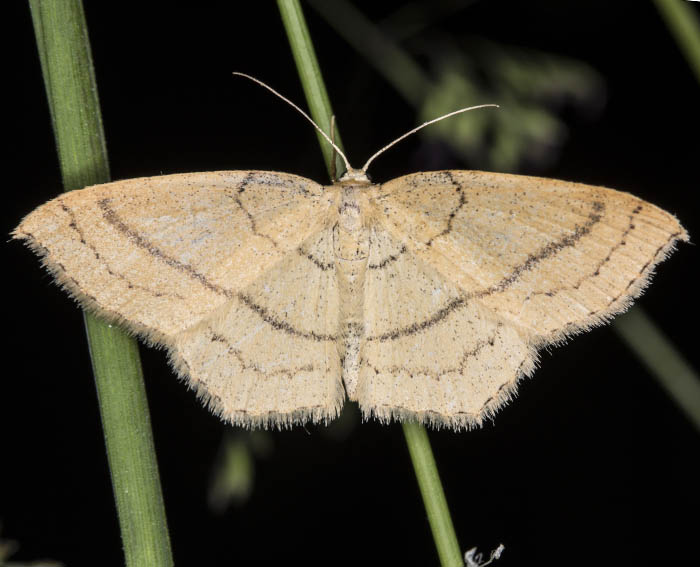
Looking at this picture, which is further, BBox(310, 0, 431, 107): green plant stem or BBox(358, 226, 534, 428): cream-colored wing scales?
BBox(310, 0, 431, 107): green plant stem

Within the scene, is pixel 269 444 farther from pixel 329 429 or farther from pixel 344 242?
pixel 344 242

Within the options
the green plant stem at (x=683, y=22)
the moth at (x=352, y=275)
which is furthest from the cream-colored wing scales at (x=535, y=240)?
the green plant stem at (x=683, y=22)

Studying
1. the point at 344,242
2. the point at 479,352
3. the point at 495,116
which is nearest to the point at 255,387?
the point at 344,242

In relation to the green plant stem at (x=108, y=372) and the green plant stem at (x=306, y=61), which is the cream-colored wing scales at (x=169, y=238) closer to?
the green plant stem at (x=108, y=372)

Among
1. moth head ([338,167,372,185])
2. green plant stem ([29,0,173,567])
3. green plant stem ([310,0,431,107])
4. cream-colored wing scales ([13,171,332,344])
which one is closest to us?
green plant stem ([29,0,173,567])

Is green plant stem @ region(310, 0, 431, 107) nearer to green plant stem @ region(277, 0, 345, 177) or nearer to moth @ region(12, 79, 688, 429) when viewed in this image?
moth @ region(12, 79, 688, 429)

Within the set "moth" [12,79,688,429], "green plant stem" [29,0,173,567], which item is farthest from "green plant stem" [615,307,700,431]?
"green plant stem" [29,0,173,567]
